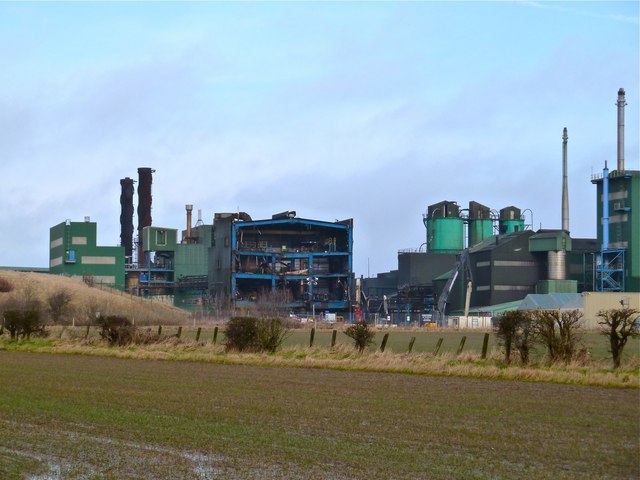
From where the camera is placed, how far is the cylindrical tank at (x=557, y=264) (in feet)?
315

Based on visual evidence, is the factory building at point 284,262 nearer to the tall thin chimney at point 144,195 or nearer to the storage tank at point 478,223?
the tall thin chimney at point 144,195

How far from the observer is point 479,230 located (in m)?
118

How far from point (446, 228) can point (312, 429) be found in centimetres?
10322

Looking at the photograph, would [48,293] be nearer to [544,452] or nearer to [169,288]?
[169,288]

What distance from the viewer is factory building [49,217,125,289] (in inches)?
4535

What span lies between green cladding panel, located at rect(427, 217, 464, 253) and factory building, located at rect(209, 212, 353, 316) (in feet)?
50.6

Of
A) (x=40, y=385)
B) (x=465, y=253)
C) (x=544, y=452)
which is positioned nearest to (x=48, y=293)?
(x=465, y=253)

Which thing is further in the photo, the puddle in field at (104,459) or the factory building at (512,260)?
the factory building at (512,260)

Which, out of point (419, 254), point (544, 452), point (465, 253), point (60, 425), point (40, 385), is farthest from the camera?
point (419, 254)

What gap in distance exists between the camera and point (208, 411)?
57.0ft

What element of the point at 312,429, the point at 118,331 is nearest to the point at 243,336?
the point at 118,331

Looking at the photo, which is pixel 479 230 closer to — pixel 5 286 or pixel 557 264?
pixel 557 264

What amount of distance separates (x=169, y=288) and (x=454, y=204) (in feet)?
114

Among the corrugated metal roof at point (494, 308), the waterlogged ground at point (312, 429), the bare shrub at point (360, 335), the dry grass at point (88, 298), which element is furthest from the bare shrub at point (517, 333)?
the corrugated metal roof at point (494, 308)
